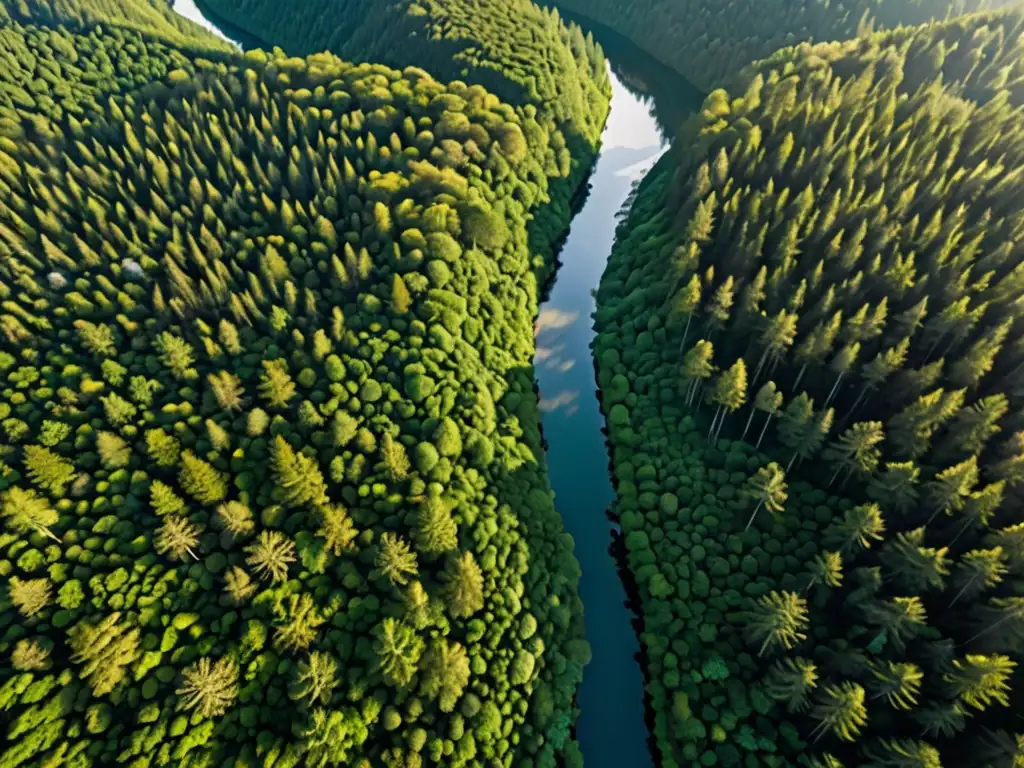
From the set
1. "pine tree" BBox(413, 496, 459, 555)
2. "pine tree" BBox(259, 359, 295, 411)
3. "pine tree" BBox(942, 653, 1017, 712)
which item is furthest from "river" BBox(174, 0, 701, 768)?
"pine tree" BBox(259, 359, 295, 411)

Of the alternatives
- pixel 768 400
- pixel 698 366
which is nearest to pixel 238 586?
pixel 698 366

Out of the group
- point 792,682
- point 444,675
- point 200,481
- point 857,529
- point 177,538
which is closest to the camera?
point 792,682

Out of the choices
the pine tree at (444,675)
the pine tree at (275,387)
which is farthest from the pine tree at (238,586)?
the pine tree at (275,387)

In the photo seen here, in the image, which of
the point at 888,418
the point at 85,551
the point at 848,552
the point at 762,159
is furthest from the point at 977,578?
the point at 85,551

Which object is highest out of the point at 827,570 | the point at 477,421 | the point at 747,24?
the point at 747,24

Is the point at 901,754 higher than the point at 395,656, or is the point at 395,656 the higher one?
the point at 901,754

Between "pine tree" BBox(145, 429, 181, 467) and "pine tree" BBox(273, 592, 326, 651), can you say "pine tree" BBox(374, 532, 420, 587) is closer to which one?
"pine tree" BBox(273, 592, 326, 651)

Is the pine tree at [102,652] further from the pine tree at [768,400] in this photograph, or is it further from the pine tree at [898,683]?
the pine tree at [768,400]

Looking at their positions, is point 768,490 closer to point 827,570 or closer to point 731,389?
point 827,570
